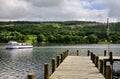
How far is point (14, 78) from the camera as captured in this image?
40.3 meters

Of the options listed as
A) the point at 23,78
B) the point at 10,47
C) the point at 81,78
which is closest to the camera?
the point at 81,78

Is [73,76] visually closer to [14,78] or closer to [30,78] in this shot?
[30,78]

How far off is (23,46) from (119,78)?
378 ft

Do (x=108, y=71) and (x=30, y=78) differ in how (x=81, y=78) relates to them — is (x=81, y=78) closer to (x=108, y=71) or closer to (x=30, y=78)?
(x=108, y=71)

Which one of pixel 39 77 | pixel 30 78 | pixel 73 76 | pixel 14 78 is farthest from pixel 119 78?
pixel 30 78

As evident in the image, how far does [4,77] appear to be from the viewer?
135ft

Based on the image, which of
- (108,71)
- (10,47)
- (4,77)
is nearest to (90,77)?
(108,71)

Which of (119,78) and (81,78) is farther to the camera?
(119,78)

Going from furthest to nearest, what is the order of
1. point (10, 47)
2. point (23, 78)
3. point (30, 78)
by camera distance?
1. point (10, 47)
2. point (23, 78)
3. point (30, 78)

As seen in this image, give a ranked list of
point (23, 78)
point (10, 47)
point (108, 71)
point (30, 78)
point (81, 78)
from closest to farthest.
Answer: point (30, 78)
point (108, 71)
point (81, 78)
point (23, 78)
point (10, 47)

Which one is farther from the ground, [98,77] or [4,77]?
[98,77]

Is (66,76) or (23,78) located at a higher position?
(66,76)

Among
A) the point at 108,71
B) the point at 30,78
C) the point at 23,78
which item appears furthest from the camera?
the point at 23,78

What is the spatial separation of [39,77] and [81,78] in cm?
1585
